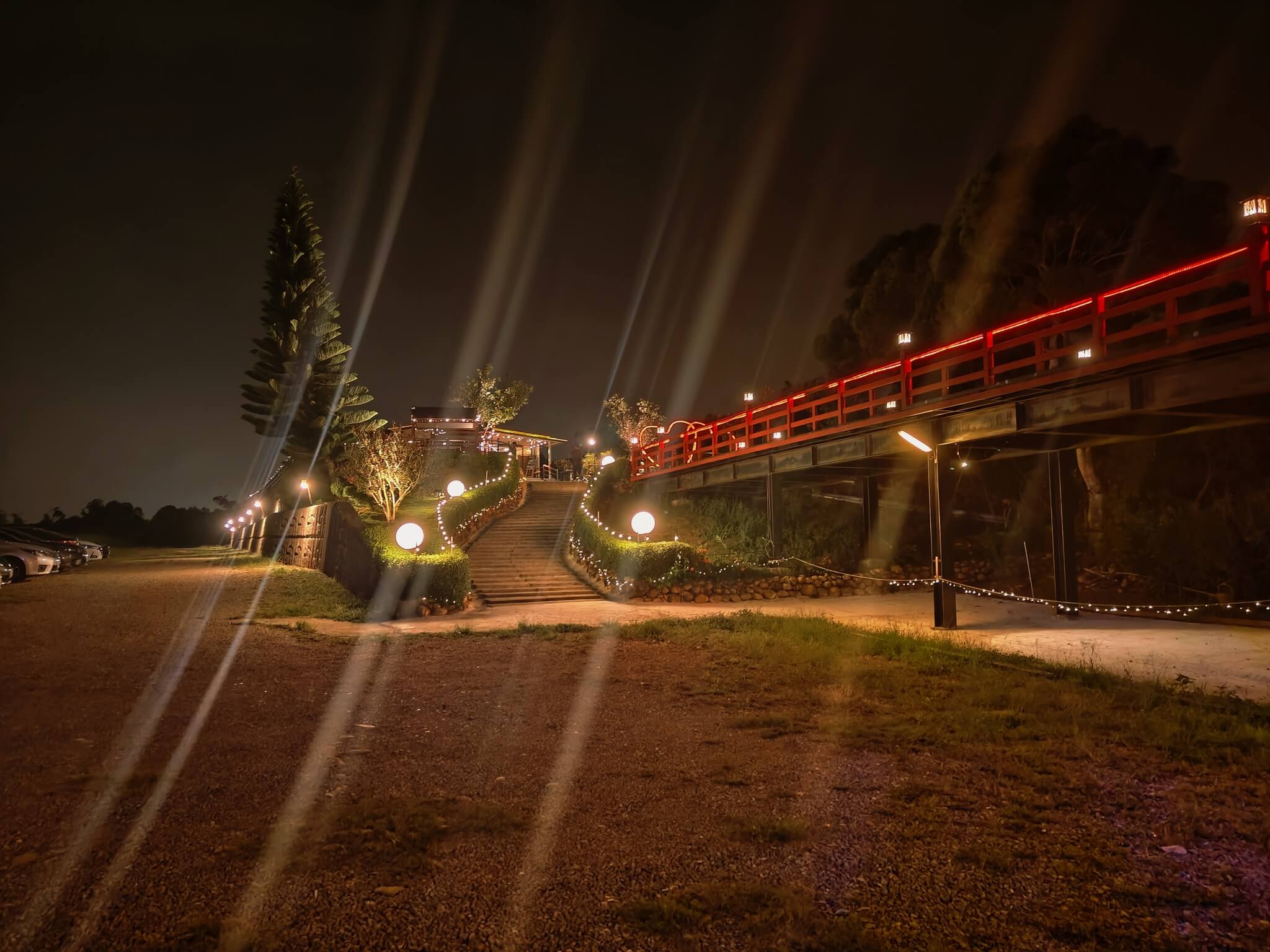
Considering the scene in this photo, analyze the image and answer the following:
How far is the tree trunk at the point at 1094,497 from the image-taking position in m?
19.6

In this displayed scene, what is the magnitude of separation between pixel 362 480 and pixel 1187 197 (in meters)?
25.1

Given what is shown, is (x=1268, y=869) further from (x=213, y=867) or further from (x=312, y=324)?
(x=312, y=324)

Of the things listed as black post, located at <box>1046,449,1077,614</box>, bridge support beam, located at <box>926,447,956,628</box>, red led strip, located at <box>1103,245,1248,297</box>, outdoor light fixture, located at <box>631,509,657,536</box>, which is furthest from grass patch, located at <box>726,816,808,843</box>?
outdoor light fixture, located at <box>631,509,657,536</box>

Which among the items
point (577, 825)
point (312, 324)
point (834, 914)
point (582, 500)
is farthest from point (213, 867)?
point (312, 324)

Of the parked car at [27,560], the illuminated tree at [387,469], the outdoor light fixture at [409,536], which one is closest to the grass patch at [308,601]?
the outdoor light fixture at [409,536]

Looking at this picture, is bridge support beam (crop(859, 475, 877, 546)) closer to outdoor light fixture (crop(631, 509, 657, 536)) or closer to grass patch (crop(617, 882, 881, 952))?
outdoor light fixture (crop(631, 509, 657, 536))

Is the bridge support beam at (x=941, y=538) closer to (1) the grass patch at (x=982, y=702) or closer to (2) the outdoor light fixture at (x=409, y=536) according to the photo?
(1) the grass patch at (x=982, y=702)

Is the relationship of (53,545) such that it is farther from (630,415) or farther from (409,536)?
(630,415)

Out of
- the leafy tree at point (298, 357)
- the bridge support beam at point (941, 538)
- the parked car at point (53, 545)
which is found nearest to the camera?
the bridge support beam at point (941, 538)

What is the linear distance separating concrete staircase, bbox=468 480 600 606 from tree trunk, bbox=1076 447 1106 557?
1249cm

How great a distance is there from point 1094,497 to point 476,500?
17.6 meters

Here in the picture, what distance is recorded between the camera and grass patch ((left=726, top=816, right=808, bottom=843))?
4469 millimetres

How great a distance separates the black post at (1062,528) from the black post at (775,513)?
712cm

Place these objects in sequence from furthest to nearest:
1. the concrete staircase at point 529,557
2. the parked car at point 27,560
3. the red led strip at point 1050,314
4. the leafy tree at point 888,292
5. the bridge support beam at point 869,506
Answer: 1. the leafy tree at point 888,292
2. the bridge support beam at point 869,506
3. the parked car at point 27,560
4. the concrete staircase at point 529,557
5. the red led strip at point 1050,314
